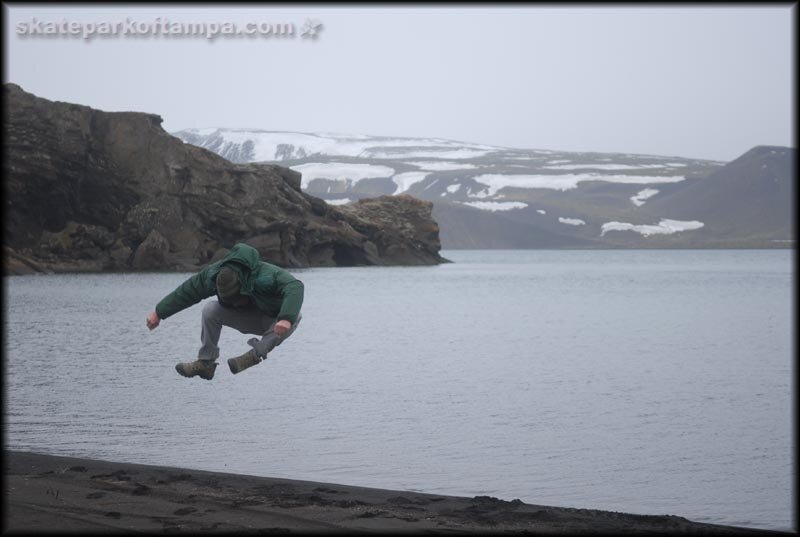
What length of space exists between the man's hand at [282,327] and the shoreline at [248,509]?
1895mm

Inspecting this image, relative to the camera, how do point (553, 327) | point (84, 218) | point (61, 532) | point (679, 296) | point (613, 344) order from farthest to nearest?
point (84, 218), point (679, 296), point (553, 327), point (613, 344), point (61, 532)

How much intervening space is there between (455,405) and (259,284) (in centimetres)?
1482

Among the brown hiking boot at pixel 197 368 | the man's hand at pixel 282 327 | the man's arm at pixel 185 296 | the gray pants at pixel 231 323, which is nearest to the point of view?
the man's hand at pixel 282 327

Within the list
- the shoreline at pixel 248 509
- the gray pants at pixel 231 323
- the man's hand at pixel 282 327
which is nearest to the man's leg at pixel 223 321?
the gray pants at pixel 231 323

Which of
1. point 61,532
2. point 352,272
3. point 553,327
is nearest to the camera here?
point 61,532

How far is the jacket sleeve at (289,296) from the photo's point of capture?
35.9 feet

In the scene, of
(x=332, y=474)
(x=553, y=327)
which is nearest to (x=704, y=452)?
(x=332, y=474)

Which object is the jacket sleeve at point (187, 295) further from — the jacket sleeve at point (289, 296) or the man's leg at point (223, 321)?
the jacket sleeve at point (289, 296)

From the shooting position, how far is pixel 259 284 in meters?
11.2

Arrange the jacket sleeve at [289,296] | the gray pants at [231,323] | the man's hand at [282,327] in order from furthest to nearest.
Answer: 1. the gray pants at [231,323]
2. the jacket sleeve at [289,296]
3. the man's hand at [282,327]

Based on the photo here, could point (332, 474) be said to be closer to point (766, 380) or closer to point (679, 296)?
point (766, 380)

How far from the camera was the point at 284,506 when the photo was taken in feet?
42.0

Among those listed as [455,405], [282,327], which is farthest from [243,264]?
[455,405]

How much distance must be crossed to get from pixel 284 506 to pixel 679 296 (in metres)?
66.5
